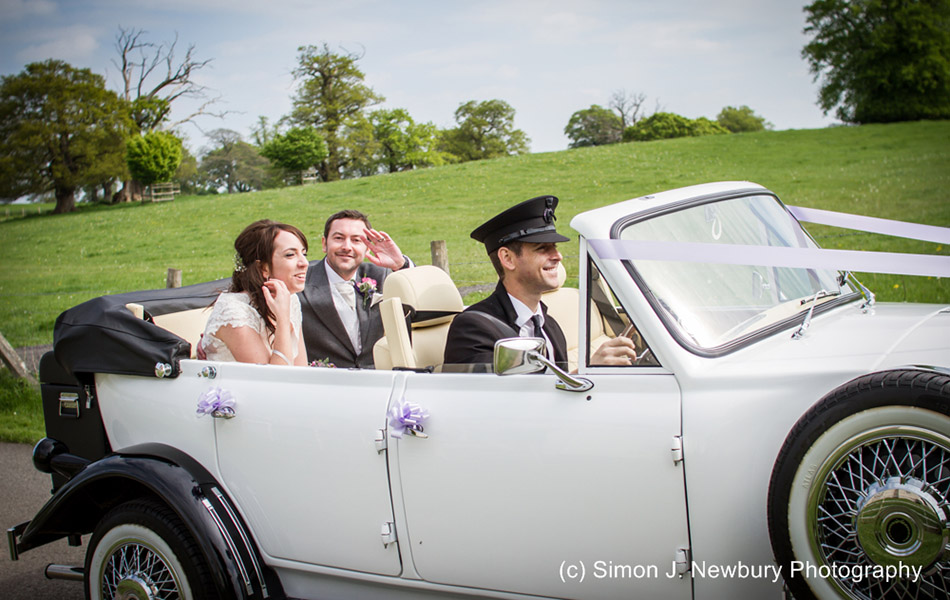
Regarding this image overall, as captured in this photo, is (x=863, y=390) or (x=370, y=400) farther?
(x=370, y=400)

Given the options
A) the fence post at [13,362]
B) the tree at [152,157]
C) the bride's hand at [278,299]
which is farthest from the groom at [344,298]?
the tree at [152,157]

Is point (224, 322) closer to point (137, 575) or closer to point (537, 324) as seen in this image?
point (137, 575)

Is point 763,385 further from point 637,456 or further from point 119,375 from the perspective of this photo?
point 119,375

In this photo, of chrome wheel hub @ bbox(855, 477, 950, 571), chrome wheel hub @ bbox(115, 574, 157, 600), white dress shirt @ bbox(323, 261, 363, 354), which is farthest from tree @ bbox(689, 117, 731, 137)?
chrome wheel hub @ bbox(855, 477, 950, 571)

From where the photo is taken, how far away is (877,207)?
20.8 metres

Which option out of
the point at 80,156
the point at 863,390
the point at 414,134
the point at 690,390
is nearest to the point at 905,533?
the point at 863,390

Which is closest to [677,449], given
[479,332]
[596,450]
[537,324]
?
[596,450]

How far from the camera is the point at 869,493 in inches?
81.1

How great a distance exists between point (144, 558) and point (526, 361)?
202cm

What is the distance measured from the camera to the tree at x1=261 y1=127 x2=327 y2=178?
5891cm

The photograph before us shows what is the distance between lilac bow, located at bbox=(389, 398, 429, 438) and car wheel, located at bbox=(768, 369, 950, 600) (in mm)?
1197

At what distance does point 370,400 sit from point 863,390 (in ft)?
5.60

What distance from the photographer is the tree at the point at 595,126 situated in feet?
285

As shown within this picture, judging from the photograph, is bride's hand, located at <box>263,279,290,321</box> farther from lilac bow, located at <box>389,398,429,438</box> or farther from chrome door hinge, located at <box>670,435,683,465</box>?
chrome door hinge, located at <box>670,435,683,465</box>
